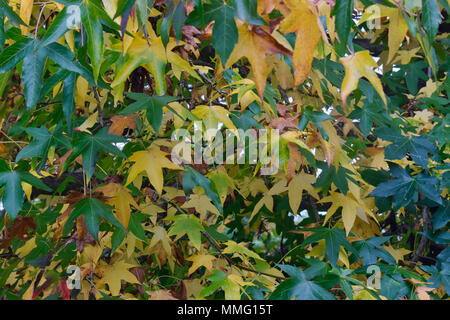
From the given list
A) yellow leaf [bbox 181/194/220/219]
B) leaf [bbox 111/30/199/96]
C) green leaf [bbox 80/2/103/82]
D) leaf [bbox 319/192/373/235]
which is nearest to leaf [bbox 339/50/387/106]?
leaf [bbox 111/30/199/96]

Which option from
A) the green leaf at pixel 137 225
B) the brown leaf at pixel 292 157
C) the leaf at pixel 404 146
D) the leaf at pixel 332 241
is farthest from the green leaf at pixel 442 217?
the green leaf at pixel 137 225

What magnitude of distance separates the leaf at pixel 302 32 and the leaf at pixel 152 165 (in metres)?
0.56

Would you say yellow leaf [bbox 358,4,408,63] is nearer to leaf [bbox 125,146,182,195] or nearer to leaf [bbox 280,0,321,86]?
leaf [bbox 280,0,321,86]

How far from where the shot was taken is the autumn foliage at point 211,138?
1.04 meters

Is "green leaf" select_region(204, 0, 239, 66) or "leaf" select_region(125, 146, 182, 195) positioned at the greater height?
"green leaf" select_region(204, 0, 239, 66)

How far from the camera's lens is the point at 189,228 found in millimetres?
1531

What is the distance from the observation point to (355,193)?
1652 millimetres

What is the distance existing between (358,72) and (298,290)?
516 mm

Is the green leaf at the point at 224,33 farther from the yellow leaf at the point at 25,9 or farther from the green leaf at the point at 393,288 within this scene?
the green leaf at the point at 393,288

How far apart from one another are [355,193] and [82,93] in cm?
96

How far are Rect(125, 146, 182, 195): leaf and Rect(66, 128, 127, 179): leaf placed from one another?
0.24 ft

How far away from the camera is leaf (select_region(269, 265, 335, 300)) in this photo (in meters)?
1.09

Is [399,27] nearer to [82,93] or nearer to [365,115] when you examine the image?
[365,115]

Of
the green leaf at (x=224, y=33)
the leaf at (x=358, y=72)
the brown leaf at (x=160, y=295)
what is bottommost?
the brown leaf at (x=160, y=295)
